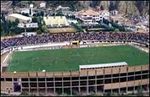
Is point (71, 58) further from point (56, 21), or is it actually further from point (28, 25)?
point (56, 21)

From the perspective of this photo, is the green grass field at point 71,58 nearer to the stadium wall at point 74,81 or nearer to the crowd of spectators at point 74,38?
the crowd of spectators at point 74,38

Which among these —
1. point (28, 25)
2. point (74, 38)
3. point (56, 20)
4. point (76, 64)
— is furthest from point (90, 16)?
point (76, 64)

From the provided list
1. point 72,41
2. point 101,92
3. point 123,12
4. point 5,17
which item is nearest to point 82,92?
point 101,92

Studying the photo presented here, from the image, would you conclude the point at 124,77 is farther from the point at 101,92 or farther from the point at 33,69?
the point at 33,69

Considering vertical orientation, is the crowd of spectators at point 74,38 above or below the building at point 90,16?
below

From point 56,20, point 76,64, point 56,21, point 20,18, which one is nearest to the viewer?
point 76,64

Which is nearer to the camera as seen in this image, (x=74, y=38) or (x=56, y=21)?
(x=74, y=38)

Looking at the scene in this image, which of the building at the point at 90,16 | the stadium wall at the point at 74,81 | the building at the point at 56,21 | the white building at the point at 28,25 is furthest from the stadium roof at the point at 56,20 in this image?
the stadium wall at the point at 74,81
